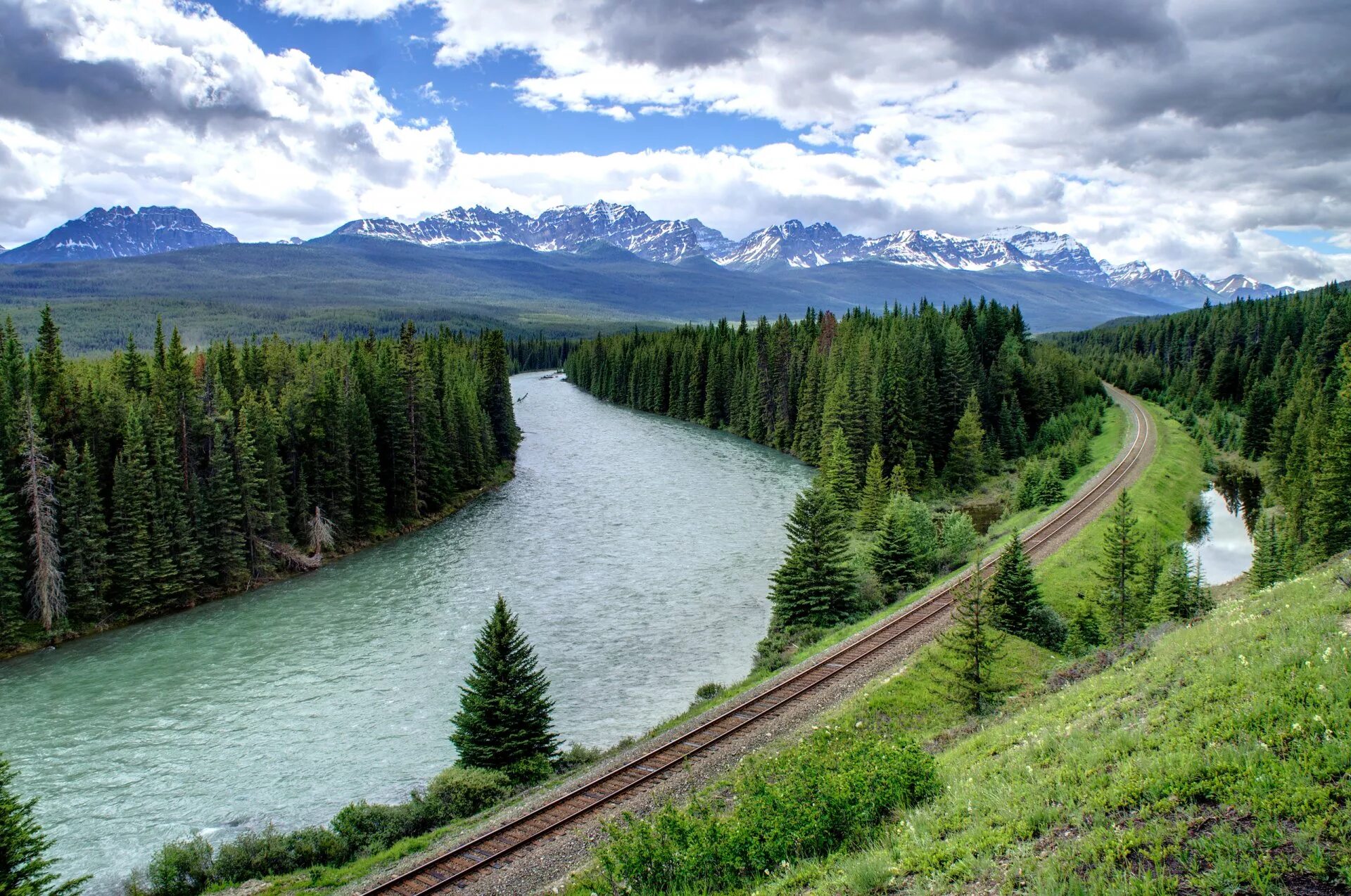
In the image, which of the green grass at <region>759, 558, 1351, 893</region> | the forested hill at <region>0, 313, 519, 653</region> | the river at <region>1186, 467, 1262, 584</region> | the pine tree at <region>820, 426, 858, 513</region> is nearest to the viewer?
the green grass at <region>759, 558, 1351, 893</region>

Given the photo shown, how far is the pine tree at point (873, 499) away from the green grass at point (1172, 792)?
42.6m

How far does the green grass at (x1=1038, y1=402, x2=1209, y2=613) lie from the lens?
40.6 meters

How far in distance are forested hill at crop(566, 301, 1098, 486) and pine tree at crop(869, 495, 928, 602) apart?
22.3m

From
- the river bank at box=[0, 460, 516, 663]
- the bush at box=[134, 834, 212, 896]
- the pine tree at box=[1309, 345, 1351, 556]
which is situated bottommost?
the river bank at box=[0, 460, 516, 663]

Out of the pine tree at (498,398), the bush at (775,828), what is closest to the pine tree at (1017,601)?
the bush at (775,828)

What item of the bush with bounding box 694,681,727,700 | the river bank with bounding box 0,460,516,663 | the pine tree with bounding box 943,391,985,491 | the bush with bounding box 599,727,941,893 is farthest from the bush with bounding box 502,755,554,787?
the pine tree with bounding box 943,391,985,491

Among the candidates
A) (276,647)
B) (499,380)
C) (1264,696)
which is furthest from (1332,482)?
(499,380)

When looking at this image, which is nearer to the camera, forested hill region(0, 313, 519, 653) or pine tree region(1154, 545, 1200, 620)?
pine tree region(1154, 545, 1200, 620)

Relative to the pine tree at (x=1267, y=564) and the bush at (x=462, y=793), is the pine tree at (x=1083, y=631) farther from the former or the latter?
the bush at (x=462, y=793)

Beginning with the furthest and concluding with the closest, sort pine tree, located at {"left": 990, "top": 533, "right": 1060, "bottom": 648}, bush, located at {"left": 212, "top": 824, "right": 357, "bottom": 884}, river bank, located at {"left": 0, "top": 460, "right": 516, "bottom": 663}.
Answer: river bank, located at {"left": 0, "top": 460, "right": 516, "bottom": 663}, pine tree, located at {"left": 990, "top": 533, "right": 1060, "bottom": 648}, bush, located at {"left": 212, "top": 824, "right": 357, "bottom": 884}

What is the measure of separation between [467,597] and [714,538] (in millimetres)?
→ 19192

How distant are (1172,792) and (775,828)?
22.0 feet

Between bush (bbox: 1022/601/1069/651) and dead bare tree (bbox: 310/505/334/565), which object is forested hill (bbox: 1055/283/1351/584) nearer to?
bush (bbox: 1022/601/1069/651)

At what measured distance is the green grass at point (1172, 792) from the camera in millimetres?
9727
